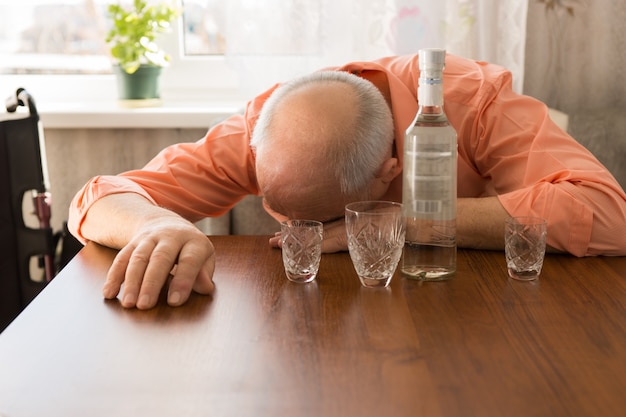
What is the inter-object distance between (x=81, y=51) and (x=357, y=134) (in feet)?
6.11

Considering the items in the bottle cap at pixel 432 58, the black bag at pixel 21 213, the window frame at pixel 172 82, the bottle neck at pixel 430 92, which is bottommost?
the black bag at pixel 21 213

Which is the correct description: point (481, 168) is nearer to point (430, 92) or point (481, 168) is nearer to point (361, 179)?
point (361, 179)

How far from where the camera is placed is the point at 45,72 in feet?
9.70

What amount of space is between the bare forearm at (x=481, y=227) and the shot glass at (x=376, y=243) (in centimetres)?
25

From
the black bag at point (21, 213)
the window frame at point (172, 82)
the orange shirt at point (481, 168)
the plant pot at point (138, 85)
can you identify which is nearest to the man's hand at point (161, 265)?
the orange shirt at point (481, 168)

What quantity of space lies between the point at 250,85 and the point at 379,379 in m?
1.73

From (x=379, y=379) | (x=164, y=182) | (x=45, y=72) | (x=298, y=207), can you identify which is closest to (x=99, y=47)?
(x=45, y=72)

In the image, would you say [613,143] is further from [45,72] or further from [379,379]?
[45,72]

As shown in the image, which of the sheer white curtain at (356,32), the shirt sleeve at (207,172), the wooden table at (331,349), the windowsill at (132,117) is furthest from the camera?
the windowsill at (132,117)

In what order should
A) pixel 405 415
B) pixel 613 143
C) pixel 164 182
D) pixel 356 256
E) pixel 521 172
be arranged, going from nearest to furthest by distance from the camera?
1. pixel 405 415
2. pixel 356 256
3. pixel 521 172
4. pixel 164 182
5. pixel 613 143

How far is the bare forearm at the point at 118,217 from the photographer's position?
1407 millimetres

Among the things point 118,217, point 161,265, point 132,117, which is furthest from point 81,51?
point 161,265

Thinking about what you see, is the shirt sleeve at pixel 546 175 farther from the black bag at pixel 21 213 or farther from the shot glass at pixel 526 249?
the black bag at pixel 21 213

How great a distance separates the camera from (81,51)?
293 cm
